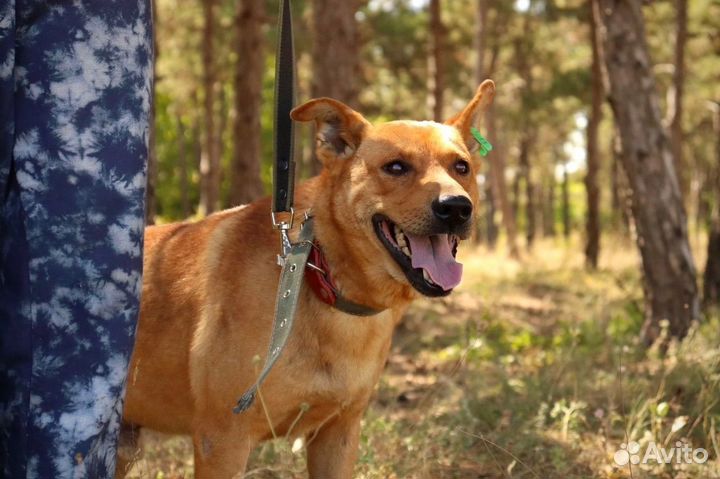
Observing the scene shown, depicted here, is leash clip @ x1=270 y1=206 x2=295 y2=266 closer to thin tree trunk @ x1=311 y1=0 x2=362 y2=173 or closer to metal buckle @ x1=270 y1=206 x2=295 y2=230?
metal buckle @ x1=270 y1=206 x2=295 y2=230

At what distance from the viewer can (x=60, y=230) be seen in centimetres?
214

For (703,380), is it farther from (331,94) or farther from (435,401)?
(331,94)

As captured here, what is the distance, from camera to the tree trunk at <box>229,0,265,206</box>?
14523mm

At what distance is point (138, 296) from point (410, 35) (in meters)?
23.2

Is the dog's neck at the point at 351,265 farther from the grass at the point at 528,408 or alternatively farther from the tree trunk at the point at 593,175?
the tree trunk at the point at 593,175

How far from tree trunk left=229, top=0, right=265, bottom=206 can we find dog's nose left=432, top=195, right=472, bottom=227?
11119 millimetres

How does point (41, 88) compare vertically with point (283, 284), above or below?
above

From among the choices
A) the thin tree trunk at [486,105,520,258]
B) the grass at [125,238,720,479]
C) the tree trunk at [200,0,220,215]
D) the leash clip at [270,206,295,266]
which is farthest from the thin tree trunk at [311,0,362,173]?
the tree trunk at [200,0,220,215]

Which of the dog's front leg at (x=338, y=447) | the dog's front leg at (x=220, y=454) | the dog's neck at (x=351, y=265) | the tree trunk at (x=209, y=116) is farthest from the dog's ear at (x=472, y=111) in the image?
the tree trunk at (x=209, y=116)

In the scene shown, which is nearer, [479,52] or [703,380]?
[703,380]

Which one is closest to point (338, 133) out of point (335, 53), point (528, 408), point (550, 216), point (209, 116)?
point (528, 408)

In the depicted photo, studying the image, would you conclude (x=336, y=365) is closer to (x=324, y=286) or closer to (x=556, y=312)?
Answer: (x=324, y=286)

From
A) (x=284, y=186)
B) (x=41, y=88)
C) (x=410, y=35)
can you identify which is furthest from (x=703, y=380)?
(x=410, y=35)

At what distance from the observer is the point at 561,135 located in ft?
156
